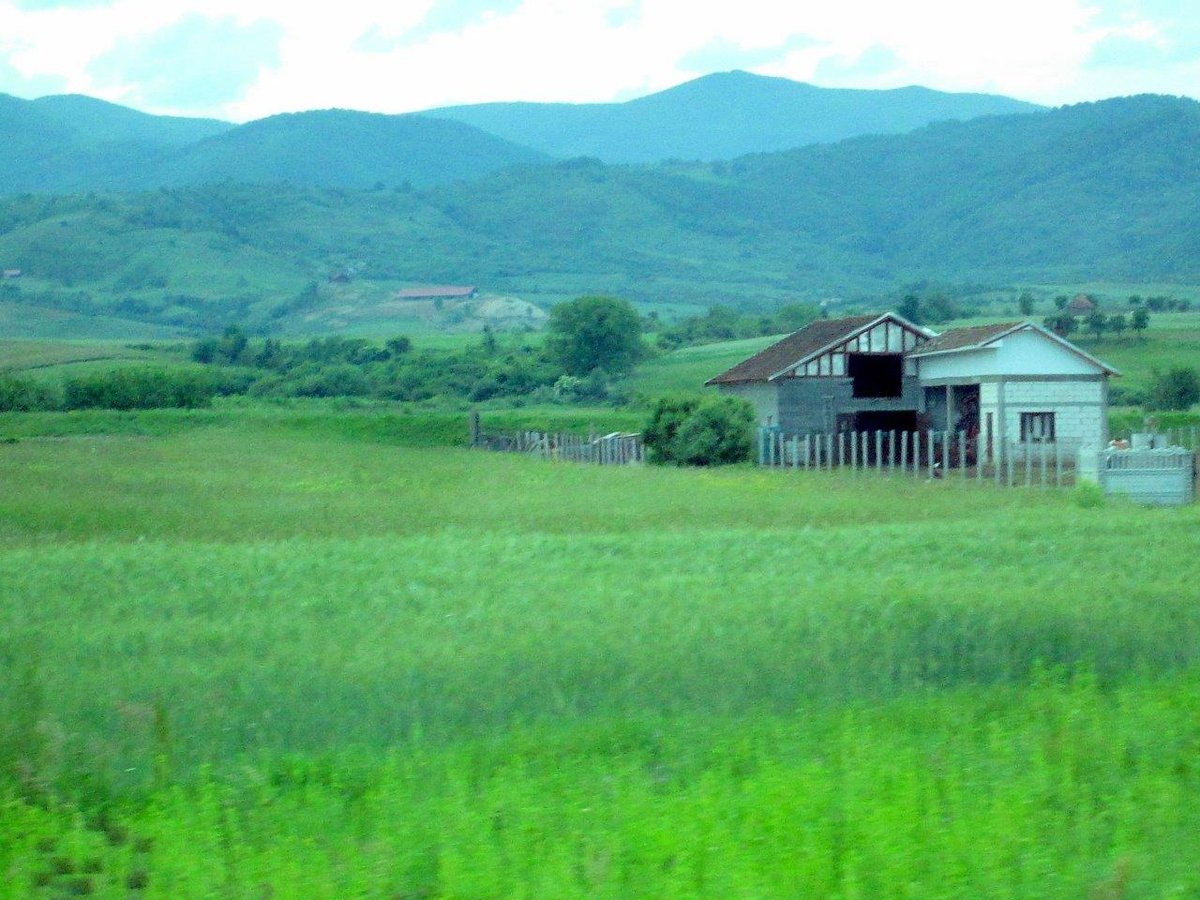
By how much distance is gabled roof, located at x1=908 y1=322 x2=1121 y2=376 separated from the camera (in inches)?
1612

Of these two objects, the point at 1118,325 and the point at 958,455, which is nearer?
the point at 958,455

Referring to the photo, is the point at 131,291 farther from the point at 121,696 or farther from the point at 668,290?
the point at 121,696

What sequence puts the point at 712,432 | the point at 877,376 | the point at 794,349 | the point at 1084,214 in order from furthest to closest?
the point at 1084,214, the point at 794,349, the point at 877,376, the point at 712,432

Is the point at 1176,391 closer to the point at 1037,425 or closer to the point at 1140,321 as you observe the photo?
the point at 1140,321

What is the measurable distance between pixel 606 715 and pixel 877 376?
40157 mm

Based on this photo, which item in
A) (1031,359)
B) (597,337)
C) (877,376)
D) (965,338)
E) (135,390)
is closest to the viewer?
(1031,359)

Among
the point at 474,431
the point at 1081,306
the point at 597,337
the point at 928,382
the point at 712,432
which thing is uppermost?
the point at 1081,306

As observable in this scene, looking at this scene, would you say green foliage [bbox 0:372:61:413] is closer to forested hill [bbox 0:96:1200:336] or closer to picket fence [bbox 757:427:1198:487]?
picket fence [bbox 757:427:1198:487]

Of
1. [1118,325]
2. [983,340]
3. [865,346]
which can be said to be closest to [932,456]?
[983,340]

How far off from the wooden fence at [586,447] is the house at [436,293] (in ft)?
273

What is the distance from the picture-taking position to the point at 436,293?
141500mm

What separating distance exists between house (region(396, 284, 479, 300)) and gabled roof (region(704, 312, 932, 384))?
88705 millimetres

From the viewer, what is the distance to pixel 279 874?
633 cm

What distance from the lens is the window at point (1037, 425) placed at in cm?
4125
